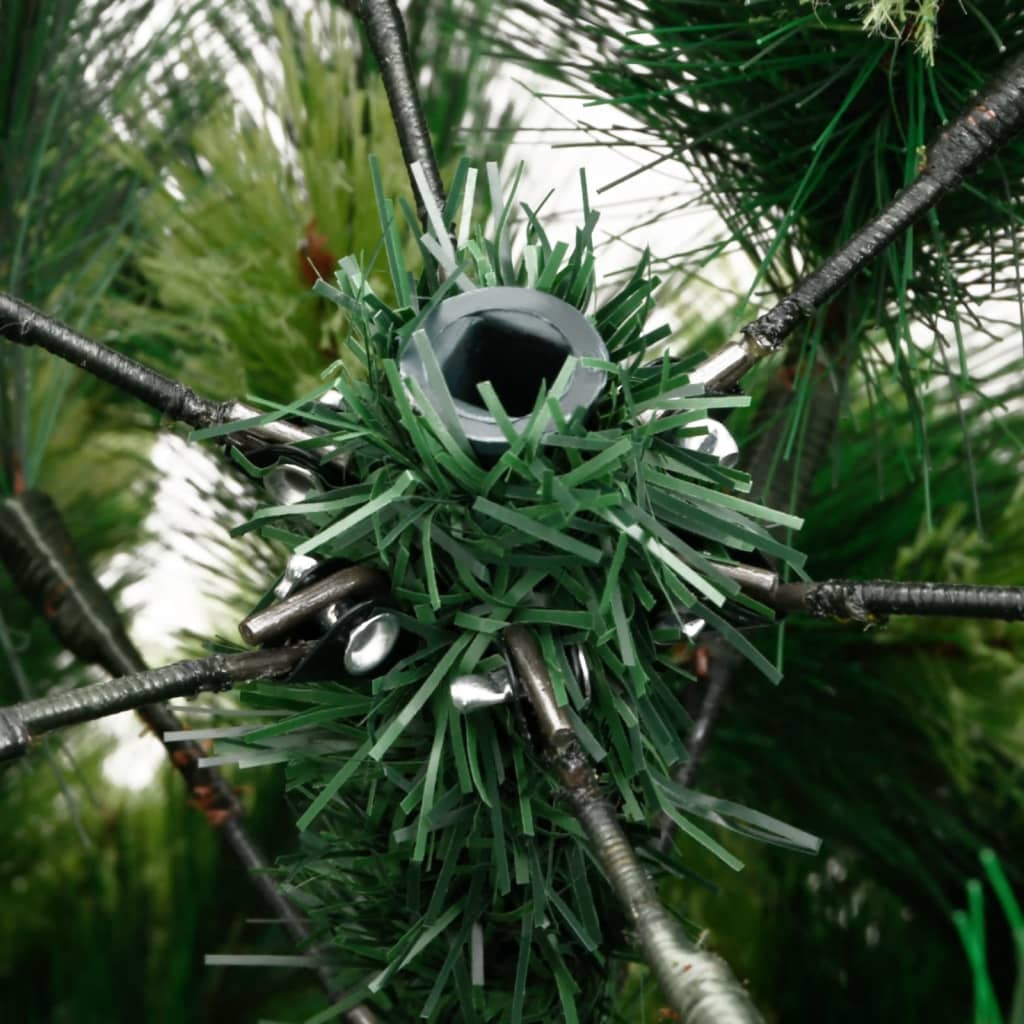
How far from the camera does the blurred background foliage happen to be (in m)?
0.32

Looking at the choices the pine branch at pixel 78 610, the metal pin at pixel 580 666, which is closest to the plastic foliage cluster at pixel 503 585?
the metal pin at pixel 580 666

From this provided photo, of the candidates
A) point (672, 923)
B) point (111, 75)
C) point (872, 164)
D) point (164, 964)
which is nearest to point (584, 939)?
point (672, 923)

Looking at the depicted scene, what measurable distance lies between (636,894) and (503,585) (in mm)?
54

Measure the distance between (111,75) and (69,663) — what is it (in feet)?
0.86

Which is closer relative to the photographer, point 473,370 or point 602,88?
point 473,370

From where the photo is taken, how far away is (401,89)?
0.86ft

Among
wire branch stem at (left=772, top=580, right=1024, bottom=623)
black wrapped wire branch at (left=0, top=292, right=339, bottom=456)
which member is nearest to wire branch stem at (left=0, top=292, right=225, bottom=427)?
black wrapped wire branch at (left=0, top=292, right=339, bottom=456)

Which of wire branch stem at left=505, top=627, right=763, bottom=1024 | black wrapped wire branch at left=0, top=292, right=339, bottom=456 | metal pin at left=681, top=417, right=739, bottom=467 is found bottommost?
wire branch stem at left=505, top=627, right=763, bottom=1024

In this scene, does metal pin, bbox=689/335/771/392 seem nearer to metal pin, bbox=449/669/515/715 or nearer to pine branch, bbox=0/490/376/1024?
metal pin, bbox=449/669/515/715

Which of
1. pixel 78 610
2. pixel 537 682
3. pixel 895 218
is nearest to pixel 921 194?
pixel 895 218

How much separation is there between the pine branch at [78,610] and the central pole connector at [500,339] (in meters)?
0.16

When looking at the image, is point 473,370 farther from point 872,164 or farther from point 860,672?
point 860,672

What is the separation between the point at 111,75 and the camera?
16.3 inches

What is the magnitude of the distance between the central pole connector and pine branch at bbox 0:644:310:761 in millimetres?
54
